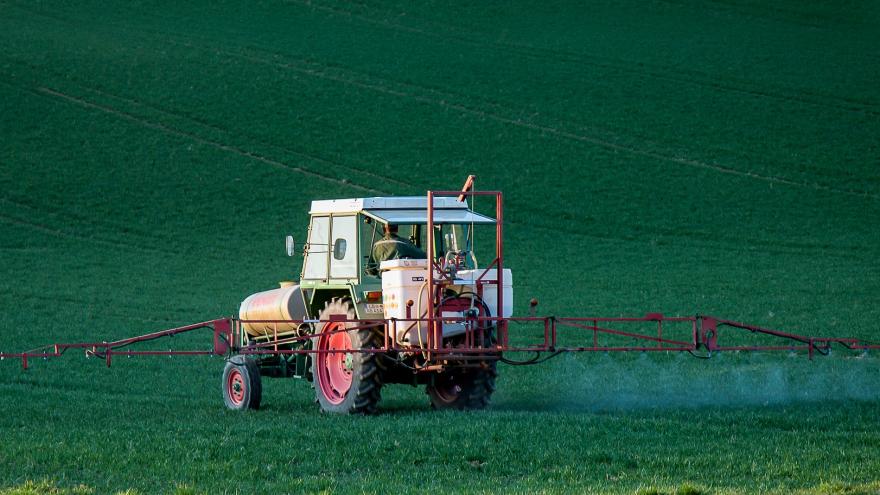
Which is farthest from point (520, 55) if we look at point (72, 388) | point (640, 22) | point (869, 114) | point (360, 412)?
point (360, 412)

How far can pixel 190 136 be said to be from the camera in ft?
162

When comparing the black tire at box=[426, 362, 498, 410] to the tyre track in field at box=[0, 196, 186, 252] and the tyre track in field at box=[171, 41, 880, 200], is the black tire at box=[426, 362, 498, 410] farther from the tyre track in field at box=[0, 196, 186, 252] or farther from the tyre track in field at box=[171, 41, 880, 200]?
the tyre track in field at box=[171, 41, 880, 200]

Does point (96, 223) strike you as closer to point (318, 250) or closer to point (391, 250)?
point (318, 250)

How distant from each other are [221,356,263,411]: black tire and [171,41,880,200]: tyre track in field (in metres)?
31.6

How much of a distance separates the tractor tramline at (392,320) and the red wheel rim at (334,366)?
0.06 ft

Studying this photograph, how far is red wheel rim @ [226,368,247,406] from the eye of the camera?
1888cm

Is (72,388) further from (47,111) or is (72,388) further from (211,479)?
(47,111)

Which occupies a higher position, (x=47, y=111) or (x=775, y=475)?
(x=47, y=111)

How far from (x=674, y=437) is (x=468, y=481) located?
331 cm

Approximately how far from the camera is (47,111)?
50312mm

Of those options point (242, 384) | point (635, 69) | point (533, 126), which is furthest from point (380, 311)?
point (635, 69)

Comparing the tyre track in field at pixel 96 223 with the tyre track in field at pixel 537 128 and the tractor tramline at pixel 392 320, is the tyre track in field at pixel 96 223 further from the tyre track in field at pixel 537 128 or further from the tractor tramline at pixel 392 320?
→ the tractor tramline at pixel 392 320

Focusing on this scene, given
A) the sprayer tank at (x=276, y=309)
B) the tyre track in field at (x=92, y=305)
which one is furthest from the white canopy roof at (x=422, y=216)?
the tyre track in field at (x=92, y=305)

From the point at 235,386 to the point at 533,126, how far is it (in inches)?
1355
